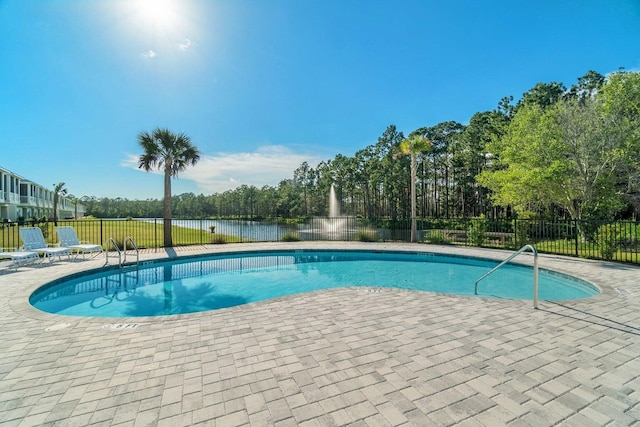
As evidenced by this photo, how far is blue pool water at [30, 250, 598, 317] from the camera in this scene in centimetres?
561

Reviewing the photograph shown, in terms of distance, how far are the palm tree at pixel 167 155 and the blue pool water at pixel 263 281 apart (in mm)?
3537

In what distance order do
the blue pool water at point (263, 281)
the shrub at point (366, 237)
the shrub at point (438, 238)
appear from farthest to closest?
the shrub at point (366, 237)
the shrub at point (438, 238)
the blue pool water at point (263, 281)

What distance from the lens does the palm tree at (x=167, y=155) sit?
37.5ft

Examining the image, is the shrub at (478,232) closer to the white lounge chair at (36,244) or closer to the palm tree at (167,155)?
the palm tree at (167,155)

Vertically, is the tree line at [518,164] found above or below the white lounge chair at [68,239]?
above

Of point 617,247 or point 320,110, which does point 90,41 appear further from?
point 617,247

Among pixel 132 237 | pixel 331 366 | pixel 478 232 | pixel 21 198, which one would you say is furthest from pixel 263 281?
pixel 21 198

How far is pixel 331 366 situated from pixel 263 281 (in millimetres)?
5518

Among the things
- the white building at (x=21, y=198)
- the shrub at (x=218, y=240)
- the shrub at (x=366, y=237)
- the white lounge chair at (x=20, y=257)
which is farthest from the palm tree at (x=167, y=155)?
the white building at (x=21, y=198)

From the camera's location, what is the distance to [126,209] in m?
78.1

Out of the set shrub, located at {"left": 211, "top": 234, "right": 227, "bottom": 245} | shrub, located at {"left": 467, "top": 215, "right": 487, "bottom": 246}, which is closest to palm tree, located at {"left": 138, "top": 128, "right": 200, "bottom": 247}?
shrub, located at {"left": 211, "top": 234, "right": 227, "bottom": 245}

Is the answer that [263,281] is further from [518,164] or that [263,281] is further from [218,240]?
[518,164]

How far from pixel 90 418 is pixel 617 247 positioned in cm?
1186

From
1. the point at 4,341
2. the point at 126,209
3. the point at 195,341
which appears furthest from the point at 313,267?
the point at 126,209
